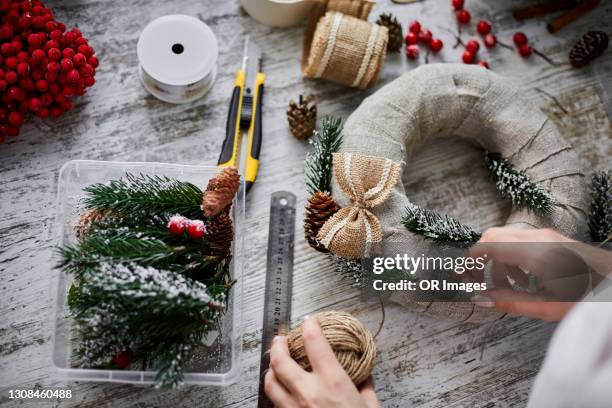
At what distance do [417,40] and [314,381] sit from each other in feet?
2.88

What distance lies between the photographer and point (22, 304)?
129cm

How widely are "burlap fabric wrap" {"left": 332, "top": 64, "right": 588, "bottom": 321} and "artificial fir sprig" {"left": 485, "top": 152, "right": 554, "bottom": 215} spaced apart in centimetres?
2

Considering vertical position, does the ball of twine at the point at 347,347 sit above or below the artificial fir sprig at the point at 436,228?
below

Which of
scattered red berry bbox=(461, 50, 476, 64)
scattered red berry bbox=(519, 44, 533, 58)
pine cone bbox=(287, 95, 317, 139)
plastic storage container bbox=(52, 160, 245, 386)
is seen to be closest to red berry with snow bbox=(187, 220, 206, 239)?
plastic storage container bbox=(52, 160, 245, 386)

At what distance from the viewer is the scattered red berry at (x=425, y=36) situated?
1461mm

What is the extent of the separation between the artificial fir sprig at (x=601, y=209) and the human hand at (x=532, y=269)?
20 centimetres

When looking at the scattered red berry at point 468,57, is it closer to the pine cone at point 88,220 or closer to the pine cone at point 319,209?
the pine cone at point 319,209

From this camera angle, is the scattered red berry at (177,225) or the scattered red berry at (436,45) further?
the scattered red berry at (436,45)

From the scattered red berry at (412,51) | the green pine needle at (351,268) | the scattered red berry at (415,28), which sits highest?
the scattered red berry at (415,28)

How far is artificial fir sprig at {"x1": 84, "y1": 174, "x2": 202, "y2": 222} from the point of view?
1118 mm

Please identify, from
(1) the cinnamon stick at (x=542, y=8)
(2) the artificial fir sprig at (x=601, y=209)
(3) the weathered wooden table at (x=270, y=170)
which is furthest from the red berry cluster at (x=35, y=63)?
(2) the artificial fir sprig at (x=601, y=209)

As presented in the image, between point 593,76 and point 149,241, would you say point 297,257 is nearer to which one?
point 149,241

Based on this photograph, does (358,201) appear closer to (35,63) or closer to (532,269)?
(532,269)

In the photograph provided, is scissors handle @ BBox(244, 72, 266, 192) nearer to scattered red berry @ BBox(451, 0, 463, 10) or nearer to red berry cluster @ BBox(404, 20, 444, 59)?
red berry cluster @ BBox(404, 20, 444, 59)
